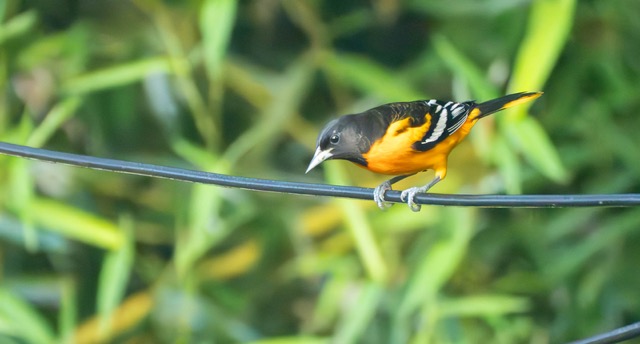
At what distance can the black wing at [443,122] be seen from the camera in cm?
102

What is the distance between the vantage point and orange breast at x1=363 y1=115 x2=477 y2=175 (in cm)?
100

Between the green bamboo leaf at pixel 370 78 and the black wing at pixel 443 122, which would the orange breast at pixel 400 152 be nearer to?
the black wing at pixel 443 122

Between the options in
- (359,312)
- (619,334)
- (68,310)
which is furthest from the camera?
(68,310)

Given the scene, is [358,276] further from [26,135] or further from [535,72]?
[26,135]

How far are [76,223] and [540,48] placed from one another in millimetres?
835

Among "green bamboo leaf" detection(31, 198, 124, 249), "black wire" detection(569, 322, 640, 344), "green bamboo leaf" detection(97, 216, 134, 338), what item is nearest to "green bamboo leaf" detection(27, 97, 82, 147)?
"green bamboo leaf" detection(31, 198, 124, 249)

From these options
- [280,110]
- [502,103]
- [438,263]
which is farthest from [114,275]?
[502,103]

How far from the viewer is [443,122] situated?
1046mm

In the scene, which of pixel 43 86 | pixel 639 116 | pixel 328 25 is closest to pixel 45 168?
pixel 43 86

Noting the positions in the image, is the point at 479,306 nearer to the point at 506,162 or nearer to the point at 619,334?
the point at 506,162

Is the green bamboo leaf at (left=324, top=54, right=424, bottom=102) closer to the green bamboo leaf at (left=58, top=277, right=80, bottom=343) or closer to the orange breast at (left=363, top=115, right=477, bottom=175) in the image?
the orange breast at (left=363, top=115, right=477, bottom=175)

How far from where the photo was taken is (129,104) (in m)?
1.71

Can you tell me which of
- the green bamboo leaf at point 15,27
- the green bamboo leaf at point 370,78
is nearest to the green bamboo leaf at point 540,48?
the green bamboo leaf at point 370,78

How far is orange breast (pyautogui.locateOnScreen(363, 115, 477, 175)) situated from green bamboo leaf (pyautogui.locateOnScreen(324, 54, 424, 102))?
49 cm
